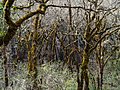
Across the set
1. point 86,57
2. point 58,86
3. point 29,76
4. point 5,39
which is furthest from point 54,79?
point 5,39

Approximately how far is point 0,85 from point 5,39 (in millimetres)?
4420

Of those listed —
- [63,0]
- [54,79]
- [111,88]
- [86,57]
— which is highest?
[63,0]

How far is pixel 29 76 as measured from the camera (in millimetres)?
11867

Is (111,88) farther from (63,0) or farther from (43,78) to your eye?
(63,0)

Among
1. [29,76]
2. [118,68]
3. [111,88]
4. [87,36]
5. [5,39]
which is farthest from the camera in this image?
[118,68]

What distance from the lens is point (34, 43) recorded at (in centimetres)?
1215

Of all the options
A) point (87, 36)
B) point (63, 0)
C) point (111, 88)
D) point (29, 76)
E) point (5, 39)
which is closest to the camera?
point (5, 39)

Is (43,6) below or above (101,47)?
above

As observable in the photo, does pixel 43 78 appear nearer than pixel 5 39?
No

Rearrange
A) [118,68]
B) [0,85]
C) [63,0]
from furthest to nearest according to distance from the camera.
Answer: [63,0], [118,68], [0,85]

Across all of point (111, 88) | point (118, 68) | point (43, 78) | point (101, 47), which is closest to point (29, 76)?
point (43, 78)

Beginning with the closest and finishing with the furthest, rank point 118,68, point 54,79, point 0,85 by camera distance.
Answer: point 0,85 → point 54,79 → point 118,68

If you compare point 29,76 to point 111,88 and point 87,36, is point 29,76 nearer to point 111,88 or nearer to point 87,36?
point 87,36

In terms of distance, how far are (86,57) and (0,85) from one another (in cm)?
316
